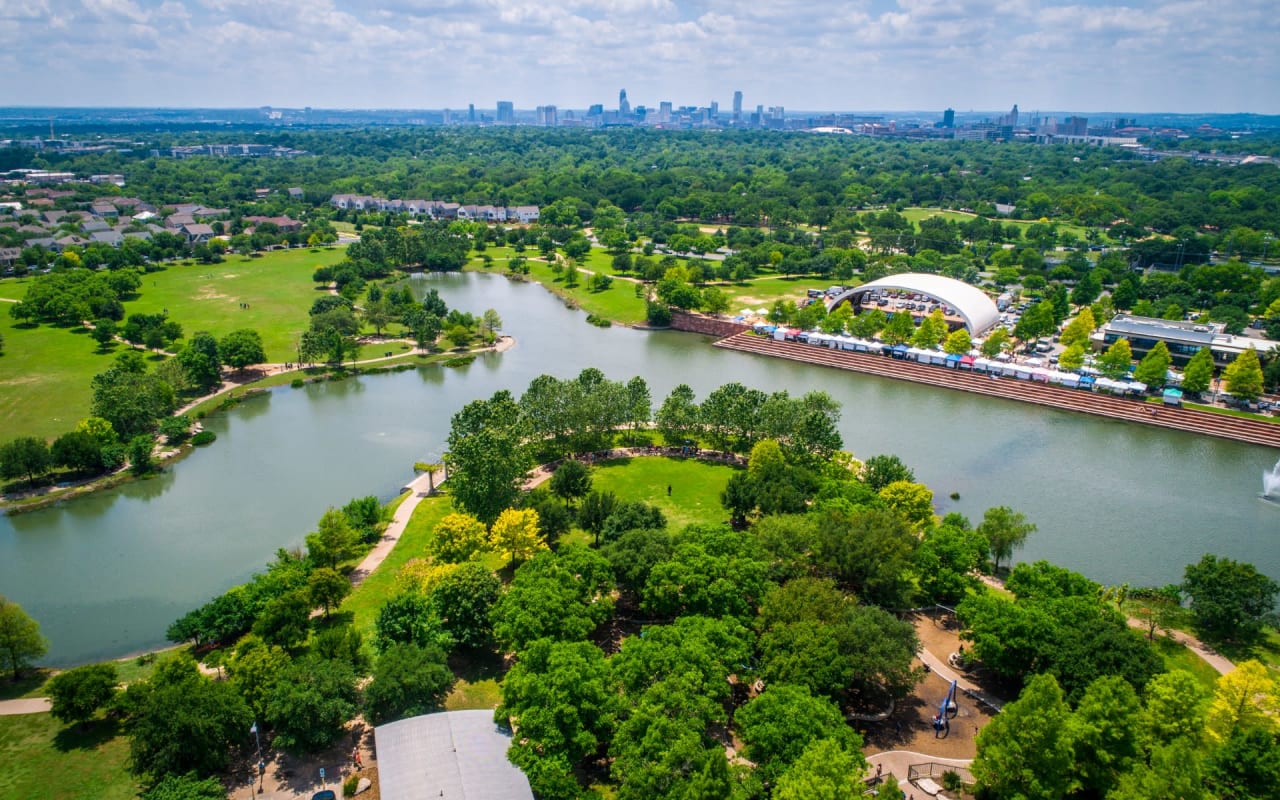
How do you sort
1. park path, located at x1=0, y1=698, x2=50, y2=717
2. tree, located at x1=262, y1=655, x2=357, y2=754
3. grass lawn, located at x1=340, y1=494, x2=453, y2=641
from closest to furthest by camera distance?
tree, located at x1=262, y1=655, x2=357, y2=754 < park path, located at x1=0, y1=698, x2=50, y2=717 < grass lawn, located at x1=340, y1=494, x2=453, y2=641

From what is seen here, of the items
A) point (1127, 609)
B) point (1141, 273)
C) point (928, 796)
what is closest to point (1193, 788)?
point (928, 796)

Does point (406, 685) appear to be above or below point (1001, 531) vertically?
below

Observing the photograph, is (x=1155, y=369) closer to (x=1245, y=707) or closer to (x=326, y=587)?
(x=1245, y=707)

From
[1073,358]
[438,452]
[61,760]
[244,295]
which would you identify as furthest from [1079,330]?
[244,295]

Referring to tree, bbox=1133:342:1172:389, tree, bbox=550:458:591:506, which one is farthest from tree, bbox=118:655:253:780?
tree, bbox=1133:342:1172:389

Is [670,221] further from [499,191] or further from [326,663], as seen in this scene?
[326,663]

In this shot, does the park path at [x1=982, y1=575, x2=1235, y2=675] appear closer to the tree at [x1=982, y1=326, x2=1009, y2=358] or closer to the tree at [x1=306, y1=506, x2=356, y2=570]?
the tree at [x1=306, y1=506, x2=356, y2=570]
